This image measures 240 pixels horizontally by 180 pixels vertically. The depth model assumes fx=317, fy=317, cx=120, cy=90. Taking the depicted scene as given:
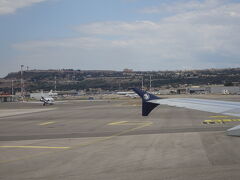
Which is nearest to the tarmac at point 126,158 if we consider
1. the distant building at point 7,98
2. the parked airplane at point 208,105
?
the parked airplane at point 208,105

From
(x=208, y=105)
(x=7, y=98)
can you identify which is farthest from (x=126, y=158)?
(x=7, y=98)

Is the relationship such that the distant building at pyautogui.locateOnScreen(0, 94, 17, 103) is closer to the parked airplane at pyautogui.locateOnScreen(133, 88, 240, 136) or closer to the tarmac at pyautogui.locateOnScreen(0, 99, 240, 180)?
the tarmac at pyautogui.locateOnScreen(0, 99, 240, 180)

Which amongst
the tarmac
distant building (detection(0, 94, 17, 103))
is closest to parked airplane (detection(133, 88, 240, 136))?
the tarmac

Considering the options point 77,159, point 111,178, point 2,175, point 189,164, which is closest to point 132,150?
point 77,159

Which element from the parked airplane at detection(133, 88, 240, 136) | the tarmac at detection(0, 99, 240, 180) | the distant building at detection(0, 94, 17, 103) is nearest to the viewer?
the tarmac at detection(0, 99, 240, 180)

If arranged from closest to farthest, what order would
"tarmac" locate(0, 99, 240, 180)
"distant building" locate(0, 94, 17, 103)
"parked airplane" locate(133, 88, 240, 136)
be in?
"tarmac" locate(0, 99, 240, 180)
"parked airplane" locate(133, 88, 240, 136)
"distant building" locate(0, 94, 17, 103)

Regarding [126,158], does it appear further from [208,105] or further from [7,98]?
[7,98]

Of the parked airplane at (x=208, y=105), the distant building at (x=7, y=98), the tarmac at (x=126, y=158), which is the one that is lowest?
the distant building at (x=7, y=98)

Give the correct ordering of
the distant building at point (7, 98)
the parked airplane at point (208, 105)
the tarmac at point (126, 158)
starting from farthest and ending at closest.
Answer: the distant building at point (7, 98)
the parked airplane at point (208, 105)
the tarmac at point (126, 158)

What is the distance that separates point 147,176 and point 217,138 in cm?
840

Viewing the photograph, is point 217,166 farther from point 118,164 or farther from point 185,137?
point 185,137

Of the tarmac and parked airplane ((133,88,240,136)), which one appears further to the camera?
parked airplane ((133,88,240,136))

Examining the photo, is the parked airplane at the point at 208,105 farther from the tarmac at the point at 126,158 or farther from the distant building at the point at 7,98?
the distant building at the point at 7,98

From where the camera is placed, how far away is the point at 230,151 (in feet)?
44.3
